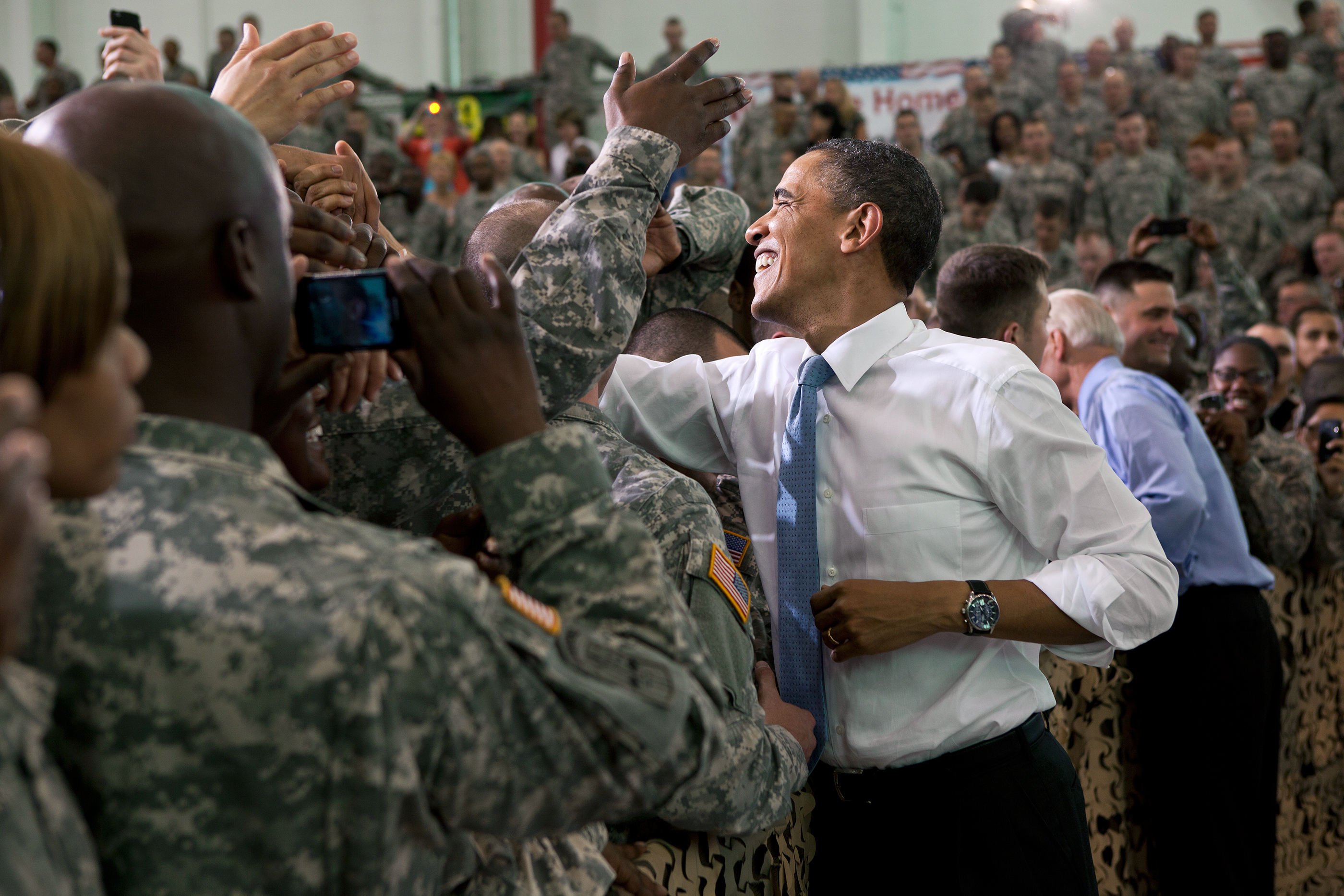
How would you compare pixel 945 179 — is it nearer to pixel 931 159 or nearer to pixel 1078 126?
pixel 931 159

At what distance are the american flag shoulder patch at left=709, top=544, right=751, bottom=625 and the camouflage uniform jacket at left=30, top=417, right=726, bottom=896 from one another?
51 centimetres

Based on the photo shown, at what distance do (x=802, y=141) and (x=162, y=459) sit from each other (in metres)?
8.48

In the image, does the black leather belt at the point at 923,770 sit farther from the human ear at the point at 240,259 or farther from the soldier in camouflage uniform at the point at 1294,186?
the soldier in camouflage uniform at the point at 1294,186

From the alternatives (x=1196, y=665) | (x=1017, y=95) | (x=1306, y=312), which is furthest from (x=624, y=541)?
(x=1017, y=95)

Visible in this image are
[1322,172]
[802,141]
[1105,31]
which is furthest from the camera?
[1105,31]

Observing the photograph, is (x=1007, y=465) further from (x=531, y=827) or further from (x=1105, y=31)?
(x=1105, y=31)

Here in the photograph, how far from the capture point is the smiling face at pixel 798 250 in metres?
1.78

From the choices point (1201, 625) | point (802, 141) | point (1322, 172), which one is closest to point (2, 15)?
point (802, 141)

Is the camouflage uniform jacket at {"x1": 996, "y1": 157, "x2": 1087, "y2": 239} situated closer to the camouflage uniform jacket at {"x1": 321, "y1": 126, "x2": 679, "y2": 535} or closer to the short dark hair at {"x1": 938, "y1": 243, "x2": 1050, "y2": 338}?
the short dark hair at {"x1": 938, "y1": 243, "x2": 1050, "y2": 338}

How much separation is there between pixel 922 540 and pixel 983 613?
134mm

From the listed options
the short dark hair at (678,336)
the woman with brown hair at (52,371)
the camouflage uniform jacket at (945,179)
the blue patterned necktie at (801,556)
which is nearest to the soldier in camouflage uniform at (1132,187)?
the camouflage uniform jacket at (945,179)

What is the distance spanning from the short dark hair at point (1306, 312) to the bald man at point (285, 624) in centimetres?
522

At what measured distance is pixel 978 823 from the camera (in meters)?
1.61

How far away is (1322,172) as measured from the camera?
8.08 meters
